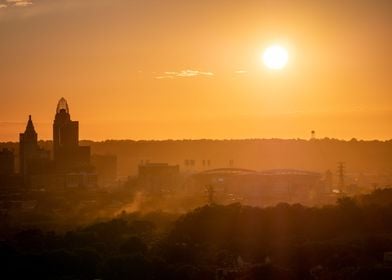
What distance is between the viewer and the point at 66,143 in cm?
9288

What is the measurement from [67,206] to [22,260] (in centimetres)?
3407

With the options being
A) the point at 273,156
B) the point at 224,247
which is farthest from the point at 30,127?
the point at 273,156

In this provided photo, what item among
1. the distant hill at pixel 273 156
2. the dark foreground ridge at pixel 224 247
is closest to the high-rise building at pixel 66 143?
the dark foreground ridge at pixel 224 247

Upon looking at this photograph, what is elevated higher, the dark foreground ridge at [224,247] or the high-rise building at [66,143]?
the high-rise building at [66,143]

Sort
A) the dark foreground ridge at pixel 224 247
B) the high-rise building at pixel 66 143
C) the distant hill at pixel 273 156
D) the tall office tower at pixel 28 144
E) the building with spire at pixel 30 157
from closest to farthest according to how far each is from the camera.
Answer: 1. the dark foreground ridge at pixel 224 247
2. the building with spire at pixel 30 157
3. the high-rise building at pixel 66 143
4. the tall office tower at pixel 28 144
5. the distant hill at pixel 273 156

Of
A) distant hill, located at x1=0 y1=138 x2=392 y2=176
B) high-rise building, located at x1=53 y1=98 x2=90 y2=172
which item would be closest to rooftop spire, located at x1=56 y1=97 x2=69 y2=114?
high-rise building, located at x1=53 y1=98 x2=90 y2=172

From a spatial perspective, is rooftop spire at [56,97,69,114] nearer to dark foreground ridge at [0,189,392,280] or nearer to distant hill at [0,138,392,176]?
dark foreground ridge at [0,189,392,280]

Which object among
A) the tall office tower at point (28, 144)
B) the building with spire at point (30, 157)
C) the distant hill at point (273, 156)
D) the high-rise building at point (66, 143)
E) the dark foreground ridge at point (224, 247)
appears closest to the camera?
the dark foreground ridge at point (224, 247)

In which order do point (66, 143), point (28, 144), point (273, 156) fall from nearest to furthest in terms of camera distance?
point (66, 143) < point (28, 144) < point (273, 156)

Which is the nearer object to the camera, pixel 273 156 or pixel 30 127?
pixel 30 127

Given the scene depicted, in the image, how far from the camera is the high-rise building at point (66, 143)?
91.4 meters

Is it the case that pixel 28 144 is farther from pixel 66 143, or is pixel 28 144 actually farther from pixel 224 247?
pixel 224 247

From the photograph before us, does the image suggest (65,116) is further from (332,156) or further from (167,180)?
(332,156)

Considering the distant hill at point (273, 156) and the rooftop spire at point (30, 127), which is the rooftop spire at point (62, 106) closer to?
the rooftop spire at point (30, 127)
